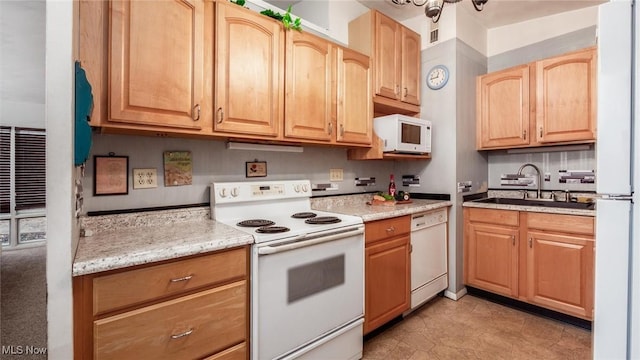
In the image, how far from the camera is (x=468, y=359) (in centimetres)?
182

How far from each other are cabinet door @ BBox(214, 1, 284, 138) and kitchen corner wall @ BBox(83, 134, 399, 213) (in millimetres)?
333

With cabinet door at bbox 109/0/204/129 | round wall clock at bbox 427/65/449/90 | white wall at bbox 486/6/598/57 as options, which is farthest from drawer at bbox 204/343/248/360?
white wall at bbox 486/6/598/57

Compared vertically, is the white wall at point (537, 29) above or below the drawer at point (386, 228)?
above

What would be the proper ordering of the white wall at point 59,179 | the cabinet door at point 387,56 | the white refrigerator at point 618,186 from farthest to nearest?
the cabinet door at point 387,56, the white wall at point 59,179, the white refrigerator at point 618,186

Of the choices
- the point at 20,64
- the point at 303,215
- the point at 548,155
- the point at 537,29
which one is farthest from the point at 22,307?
the point at 537,29

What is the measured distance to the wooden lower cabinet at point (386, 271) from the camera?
1947mm

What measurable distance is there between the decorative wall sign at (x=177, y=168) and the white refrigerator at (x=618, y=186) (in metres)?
1.84

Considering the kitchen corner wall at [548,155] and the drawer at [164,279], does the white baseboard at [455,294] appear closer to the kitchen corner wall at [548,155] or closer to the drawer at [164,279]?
the kitchen corner wall at [548,155]

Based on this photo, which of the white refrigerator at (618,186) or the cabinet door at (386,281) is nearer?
the white refrigerator at (618,186)

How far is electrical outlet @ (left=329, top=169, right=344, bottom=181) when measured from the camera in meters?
2.53

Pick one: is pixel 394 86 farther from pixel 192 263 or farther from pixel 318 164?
pixel 192 263

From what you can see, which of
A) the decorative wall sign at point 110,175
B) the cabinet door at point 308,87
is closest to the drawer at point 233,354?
the decorative wall sign at point 110,175

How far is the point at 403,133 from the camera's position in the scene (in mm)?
2484

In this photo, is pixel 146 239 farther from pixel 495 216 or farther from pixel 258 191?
pixel 495 216
